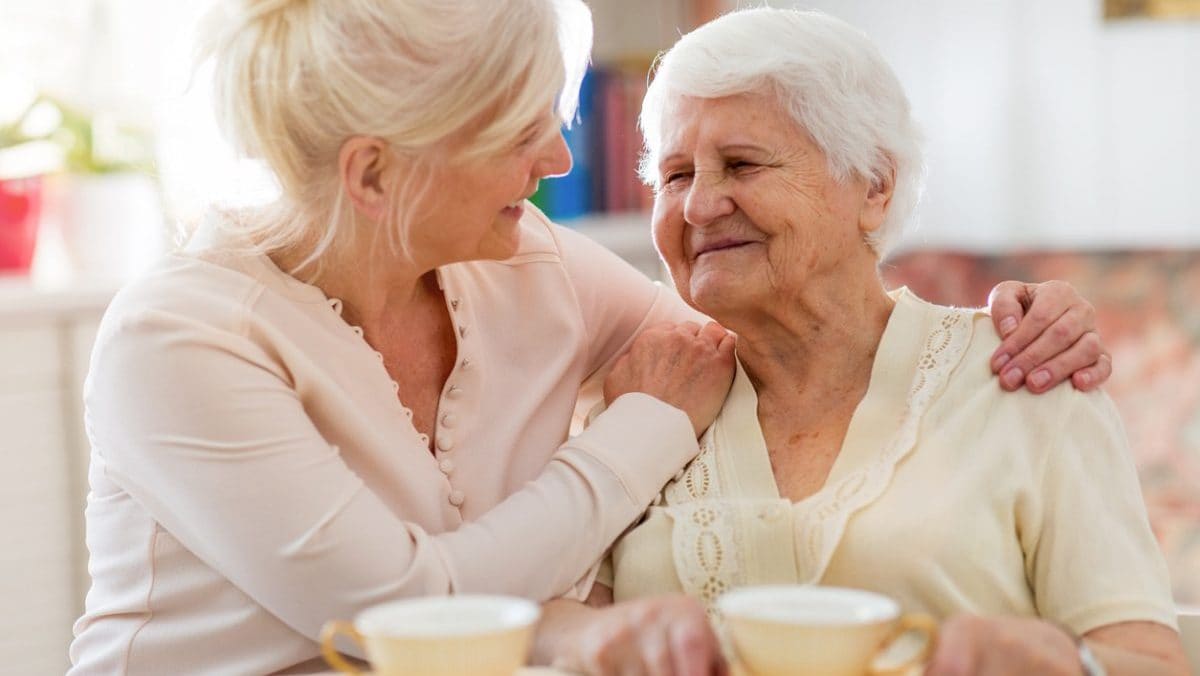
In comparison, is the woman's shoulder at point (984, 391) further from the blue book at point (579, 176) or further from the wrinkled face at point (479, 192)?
the blue book at point (579, 176)

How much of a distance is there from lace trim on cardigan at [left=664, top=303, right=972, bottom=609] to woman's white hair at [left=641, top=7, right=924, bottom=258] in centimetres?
23

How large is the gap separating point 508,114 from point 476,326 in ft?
0.94

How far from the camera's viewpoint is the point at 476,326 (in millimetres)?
1571

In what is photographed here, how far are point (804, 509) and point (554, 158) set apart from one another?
1.48 ft

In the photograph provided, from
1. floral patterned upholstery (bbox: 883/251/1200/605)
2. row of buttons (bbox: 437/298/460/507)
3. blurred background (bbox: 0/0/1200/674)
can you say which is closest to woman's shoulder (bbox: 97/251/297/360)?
row of buttons (bbox: 437/298/460/507)

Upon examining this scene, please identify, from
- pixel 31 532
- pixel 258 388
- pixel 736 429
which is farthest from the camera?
pixel 31 532

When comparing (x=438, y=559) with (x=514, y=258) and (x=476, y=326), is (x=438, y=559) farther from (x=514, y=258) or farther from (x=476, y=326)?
(x=514, y=258)

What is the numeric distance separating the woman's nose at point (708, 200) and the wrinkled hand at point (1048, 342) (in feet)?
1.04

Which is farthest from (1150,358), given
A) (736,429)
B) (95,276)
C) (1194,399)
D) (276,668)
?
(276,668)

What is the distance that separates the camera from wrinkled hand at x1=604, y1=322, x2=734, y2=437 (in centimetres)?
156

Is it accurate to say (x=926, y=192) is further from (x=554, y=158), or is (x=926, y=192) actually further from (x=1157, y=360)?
(x=554, y=158)

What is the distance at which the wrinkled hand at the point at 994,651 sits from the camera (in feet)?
3.26

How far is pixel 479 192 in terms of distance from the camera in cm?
142

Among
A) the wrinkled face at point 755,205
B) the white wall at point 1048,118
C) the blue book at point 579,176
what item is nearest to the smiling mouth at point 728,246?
the wrinkled face at point 755,205
